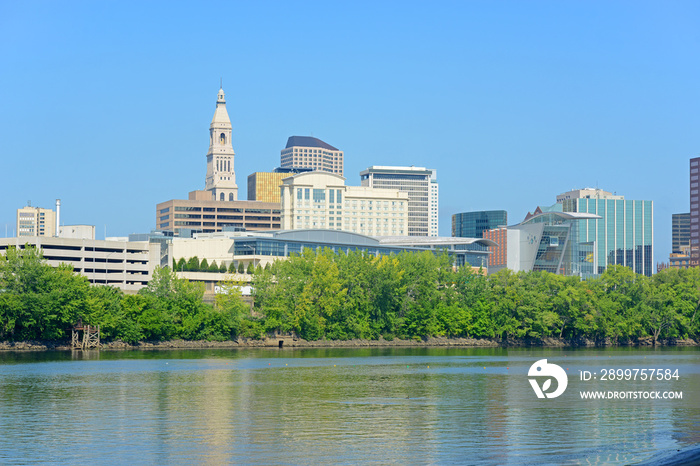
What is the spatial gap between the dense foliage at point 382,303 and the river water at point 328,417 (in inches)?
1623

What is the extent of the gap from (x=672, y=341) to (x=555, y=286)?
1010 inches

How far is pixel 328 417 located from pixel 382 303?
109 meters

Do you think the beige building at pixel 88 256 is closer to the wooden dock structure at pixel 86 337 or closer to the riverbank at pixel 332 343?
the riverbank at pixel 332 343

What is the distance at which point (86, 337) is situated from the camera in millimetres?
135000

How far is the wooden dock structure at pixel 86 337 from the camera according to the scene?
5290 inches

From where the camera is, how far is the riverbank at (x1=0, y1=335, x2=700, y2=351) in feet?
442

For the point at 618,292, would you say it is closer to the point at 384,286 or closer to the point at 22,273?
the point at 384,286
